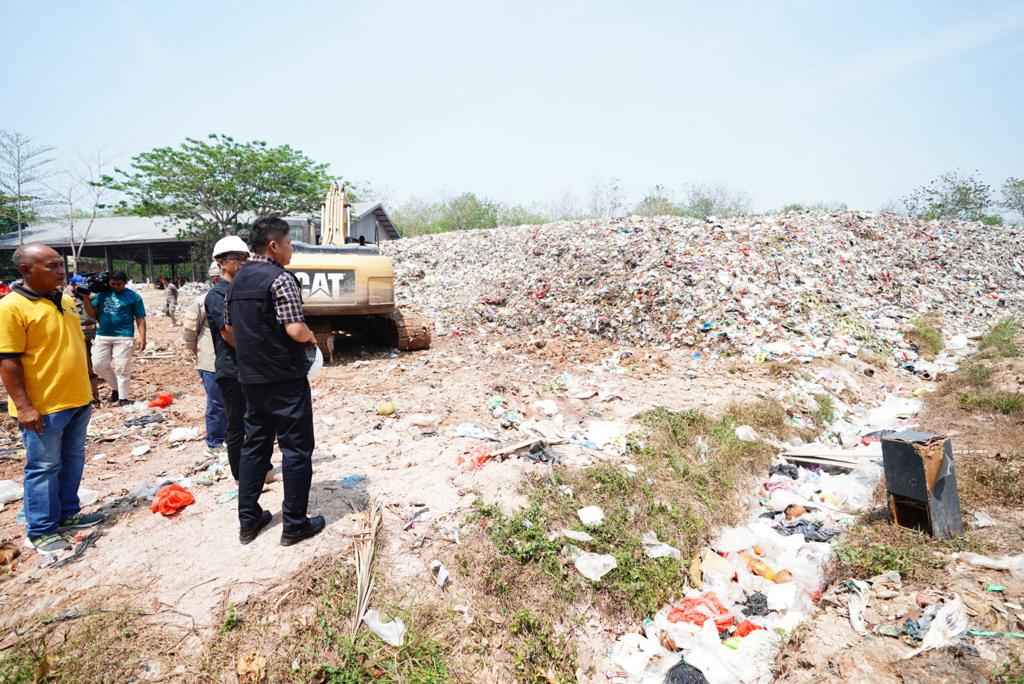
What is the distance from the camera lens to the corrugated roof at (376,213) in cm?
2067

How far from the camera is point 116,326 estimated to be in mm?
5156

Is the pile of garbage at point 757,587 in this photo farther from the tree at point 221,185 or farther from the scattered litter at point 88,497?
the tree at point 221,185

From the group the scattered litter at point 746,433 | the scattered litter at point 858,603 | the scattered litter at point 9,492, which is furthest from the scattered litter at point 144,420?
the scattered litter at point 858,603

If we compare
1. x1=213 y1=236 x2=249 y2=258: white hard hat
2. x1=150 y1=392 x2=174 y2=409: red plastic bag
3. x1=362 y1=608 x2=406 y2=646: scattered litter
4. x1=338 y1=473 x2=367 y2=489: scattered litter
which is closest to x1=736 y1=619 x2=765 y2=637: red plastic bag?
x1=362 y1=608 x2=406 y2=646: scattered litter

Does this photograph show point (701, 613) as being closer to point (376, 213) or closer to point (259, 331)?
point (259, 331)

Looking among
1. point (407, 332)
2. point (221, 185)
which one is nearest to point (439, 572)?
point (407, 332)

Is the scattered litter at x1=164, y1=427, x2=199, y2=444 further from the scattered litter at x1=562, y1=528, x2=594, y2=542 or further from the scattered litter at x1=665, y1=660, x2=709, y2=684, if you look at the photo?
the scattered litter at x1=665, y1=660, x2=709, y2=684

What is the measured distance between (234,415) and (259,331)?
1.04 meters

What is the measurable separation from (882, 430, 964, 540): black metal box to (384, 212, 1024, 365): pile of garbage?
3.66 m

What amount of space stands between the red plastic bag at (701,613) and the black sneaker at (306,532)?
74.4 inches

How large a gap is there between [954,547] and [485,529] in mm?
2603

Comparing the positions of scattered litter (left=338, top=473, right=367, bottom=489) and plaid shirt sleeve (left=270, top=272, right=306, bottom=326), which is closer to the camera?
plaid shirt sleeve (left=270, top=272, right=306, bottom=326)

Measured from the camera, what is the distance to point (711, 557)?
321 centimetres

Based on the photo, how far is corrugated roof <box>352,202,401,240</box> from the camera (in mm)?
20675
